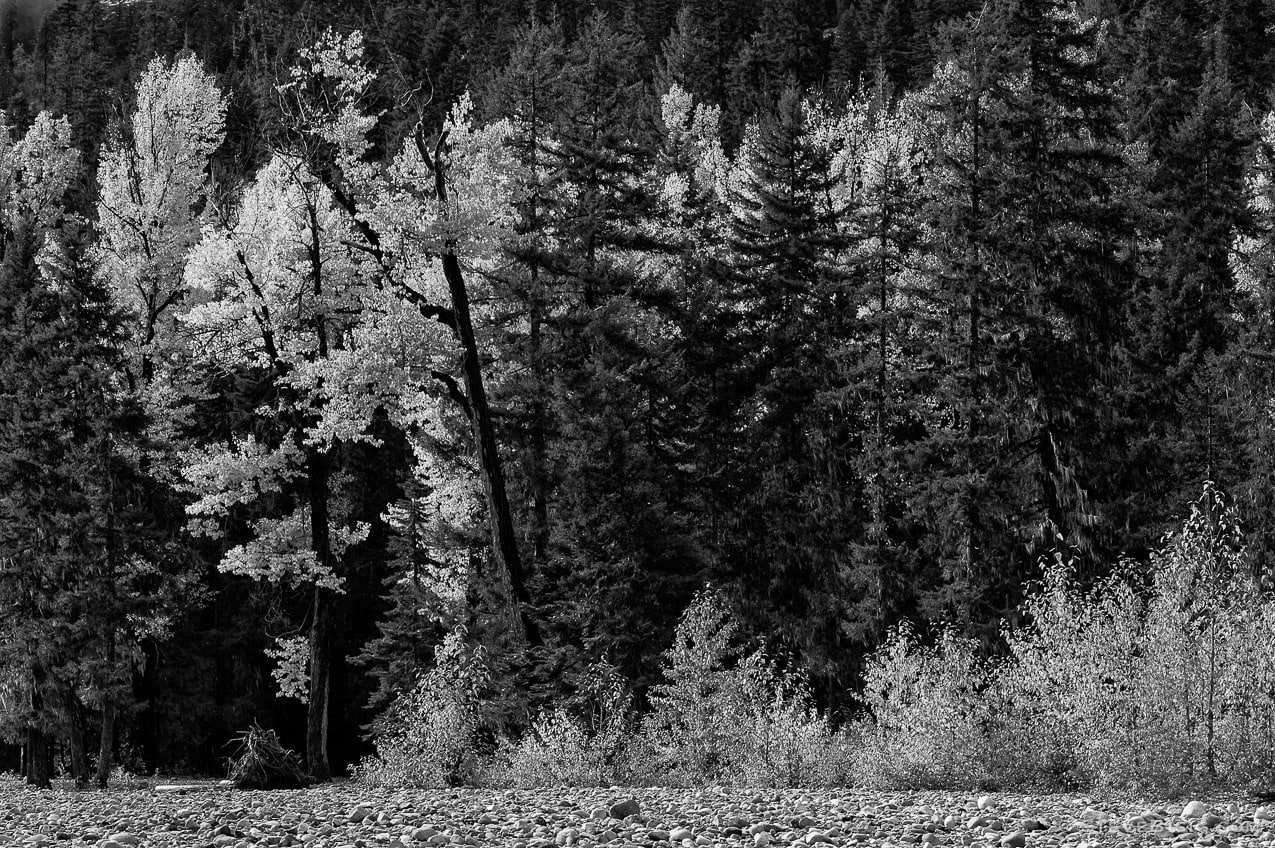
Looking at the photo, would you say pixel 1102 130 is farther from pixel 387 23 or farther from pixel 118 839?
pixel 387 23

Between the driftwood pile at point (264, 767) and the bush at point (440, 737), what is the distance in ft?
3.72

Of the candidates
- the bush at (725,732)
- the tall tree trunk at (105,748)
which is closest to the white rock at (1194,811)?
the bush at (725,732)

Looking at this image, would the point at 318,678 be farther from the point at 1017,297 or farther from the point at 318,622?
the point at 1017,297

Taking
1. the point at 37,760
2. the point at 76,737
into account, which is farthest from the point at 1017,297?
the point at 37,760

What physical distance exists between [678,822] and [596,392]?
1351cm

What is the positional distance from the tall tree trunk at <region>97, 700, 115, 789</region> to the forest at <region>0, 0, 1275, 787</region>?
0.45 ft

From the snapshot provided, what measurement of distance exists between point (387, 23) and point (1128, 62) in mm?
52623

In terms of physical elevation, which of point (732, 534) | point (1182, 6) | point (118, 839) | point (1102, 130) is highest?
point (1182, 6)

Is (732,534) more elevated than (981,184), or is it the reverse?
(981,184)

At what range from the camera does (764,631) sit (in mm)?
28391

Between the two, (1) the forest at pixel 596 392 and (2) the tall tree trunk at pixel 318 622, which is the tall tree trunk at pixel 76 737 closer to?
(1) the forest at pixel 596 392

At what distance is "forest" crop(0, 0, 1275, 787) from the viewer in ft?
67.6

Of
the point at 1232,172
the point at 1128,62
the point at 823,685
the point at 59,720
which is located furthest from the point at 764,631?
the point at 1128,62

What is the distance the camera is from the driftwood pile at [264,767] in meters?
18.0
